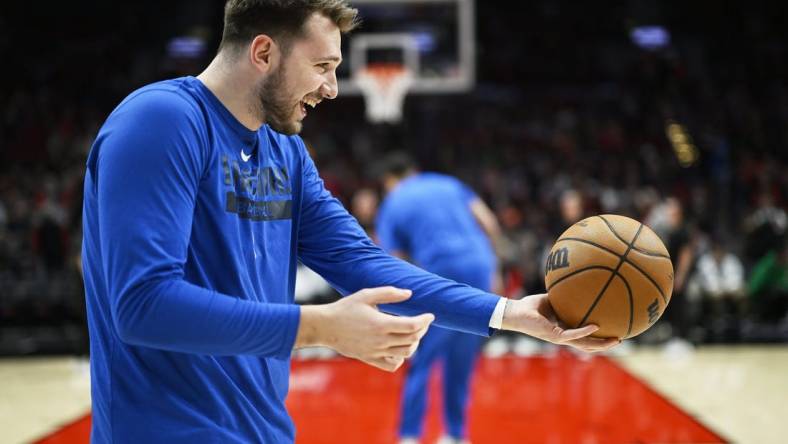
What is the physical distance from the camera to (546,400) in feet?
23.4

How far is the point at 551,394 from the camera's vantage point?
24.4 feet

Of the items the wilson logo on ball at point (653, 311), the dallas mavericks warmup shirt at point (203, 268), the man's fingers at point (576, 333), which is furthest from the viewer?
the wilson logo on ball at point (653, 311)

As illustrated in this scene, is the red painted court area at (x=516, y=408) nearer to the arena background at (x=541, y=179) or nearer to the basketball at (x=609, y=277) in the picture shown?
the arena background at (x=541, y=179)

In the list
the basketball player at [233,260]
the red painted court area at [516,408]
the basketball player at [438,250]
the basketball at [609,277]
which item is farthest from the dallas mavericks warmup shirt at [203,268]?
the red painted court area at [516,408]

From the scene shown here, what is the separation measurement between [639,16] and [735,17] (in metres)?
2.25

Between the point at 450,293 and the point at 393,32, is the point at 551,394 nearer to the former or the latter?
the point at 450,293

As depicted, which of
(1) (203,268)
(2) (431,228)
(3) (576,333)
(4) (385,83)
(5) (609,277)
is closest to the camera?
(1) (203,268)

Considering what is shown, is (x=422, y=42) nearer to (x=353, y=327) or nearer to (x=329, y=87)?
(x=329, y=87)

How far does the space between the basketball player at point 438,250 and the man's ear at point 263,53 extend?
11.9 ft

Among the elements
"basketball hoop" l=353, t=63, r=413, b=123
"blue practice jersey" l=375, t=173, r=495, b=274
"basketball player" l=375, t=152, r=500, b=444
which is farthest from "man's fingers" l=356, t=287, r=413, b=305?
"basketball hoop" l=353, t=63, r=413, b=123

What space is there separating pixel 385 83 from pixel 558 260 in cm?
963

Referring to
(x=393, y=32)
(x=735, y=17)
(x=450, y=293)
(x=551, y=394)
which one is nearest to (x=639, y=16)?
(x=735, y=17)

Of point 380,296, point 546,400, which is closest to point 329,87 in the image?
point 380,296

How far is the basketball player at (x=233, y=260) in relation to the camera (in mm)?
1556
